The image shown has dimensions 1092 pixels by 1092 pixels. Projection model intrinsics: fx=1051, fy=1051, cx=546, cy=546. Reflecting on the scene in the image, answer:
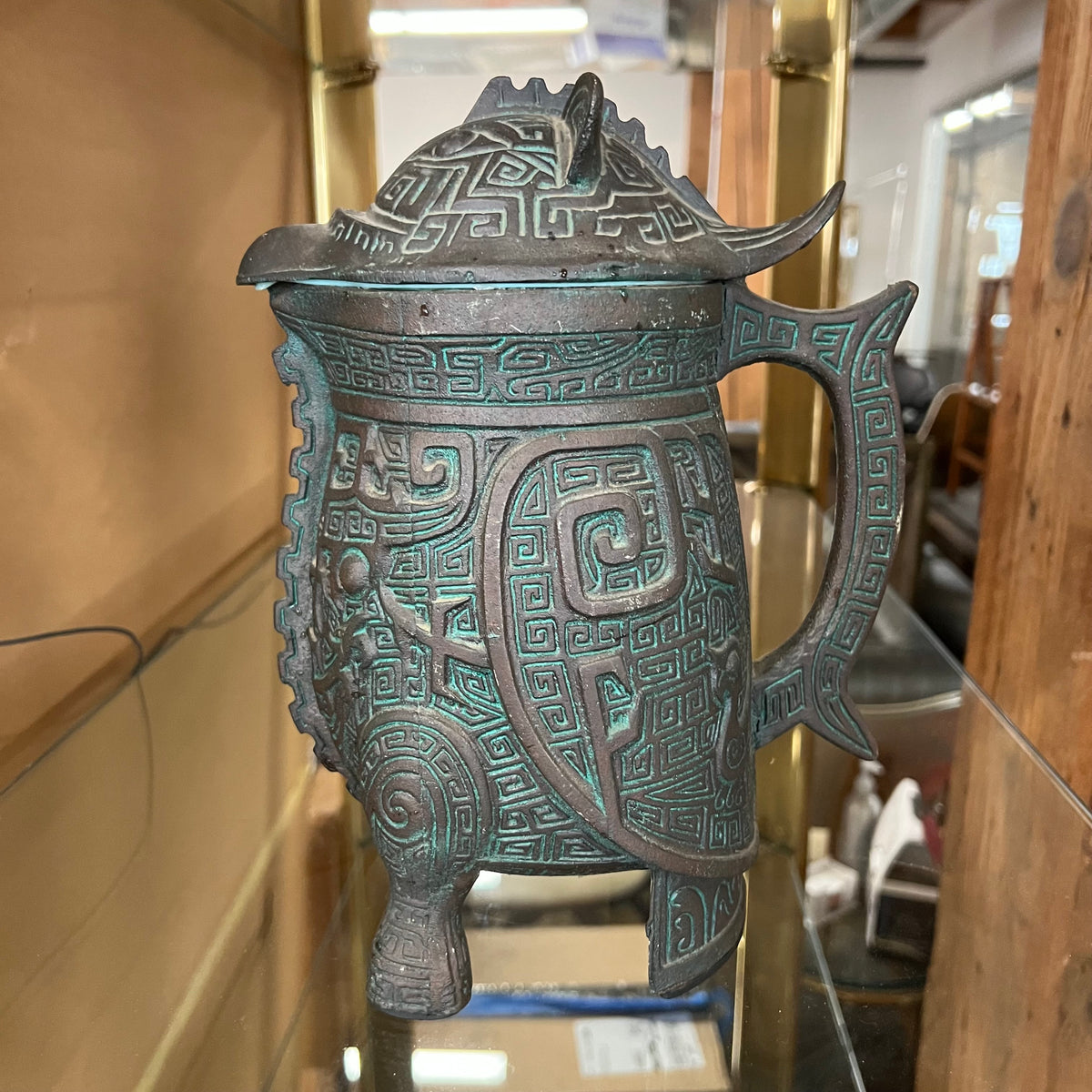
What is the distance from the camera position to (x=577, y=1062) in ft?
2.21

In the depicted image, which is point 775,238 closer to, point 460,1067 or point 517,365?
point 517,365

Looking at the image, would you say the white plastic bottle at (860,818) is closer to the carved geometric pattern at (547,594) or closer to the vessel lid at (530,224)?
the carved geometric pattern at (547,594)

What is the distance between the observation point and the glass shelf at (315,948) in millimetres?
664

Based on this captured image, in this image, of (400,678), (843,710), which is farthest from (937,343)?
(400,678)

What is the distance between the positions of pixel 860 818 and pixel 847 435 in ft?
1.32

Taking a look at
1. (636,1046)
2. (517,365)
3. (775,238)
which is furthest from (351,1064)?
(775,238)

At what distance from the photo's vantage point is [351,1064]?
2.20 feet

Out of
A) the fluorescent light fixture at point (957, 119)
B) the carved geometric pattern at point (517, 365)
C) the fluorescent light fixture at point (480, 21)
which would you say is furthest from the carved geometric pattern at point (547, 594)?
the fluorescent light fixture at point (957, 119)

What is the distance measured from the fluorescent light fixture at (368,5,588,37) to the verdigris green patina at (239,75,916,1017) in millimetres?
544

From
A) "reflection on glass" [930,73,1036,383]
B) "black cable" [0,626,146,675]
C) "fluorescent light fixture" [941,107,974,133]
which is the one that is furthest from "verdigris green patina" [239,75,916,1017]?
"fluorescent light fixture" [941,107,974,133]

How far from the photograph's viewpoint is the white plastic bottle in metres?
0.88

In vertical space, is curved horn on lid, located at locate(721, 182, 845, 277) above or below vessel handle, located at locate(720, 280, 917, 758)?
above

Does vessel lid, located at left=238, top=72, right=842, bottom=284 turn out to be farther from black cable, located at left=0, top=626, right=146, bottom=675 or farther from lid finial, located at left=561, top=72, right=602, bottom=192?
black cable, located at left=0, top=626, right=146, bottom=675

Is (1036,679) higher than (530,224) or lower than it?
lower
